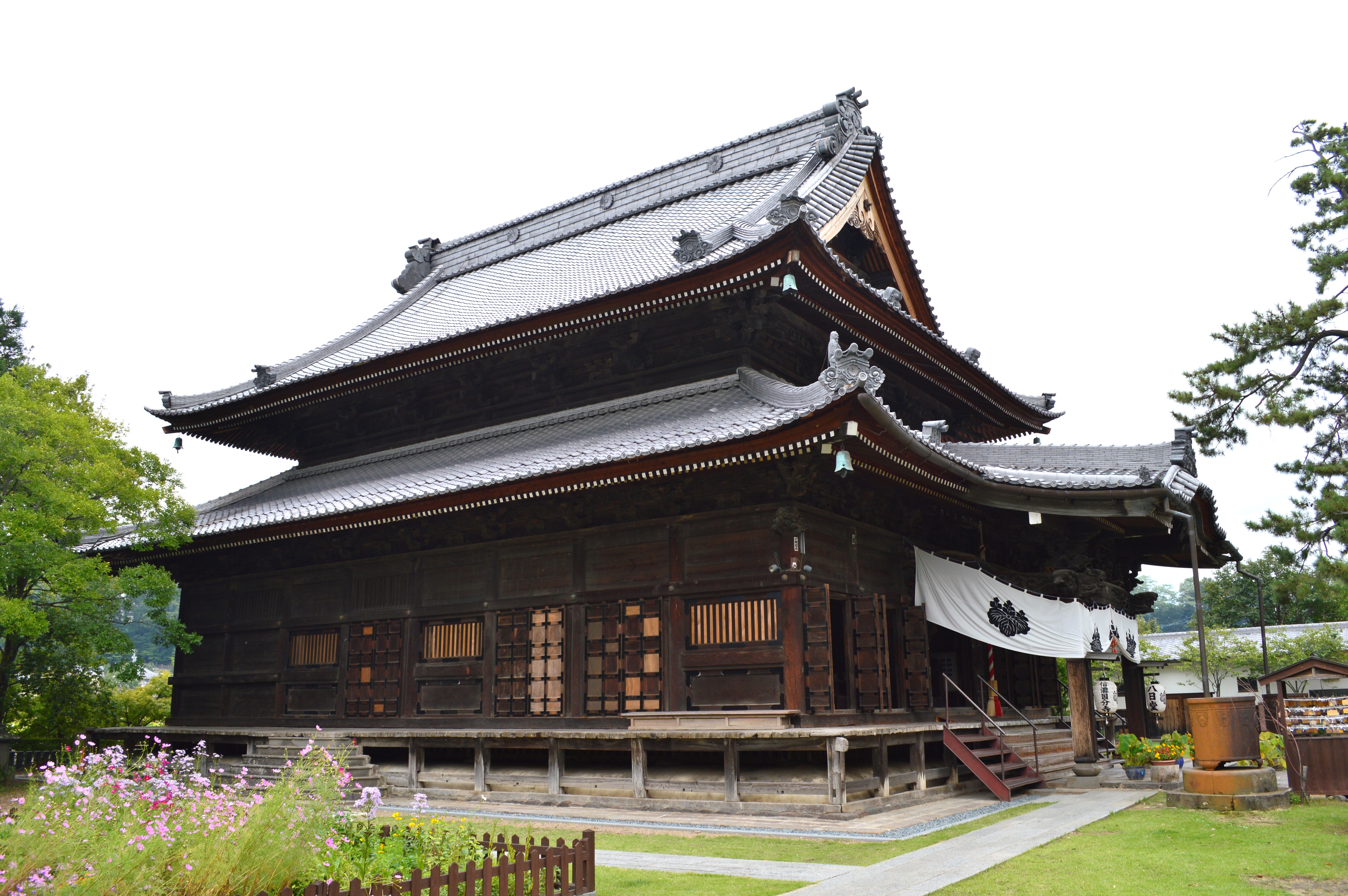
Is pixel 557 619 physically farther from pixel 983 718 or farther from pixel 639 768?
pixel 983 718

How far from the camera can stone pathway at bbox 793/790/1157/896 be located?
29.3 feet

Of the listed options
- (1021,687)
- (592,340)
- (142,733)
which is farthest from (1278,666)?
(142,733)

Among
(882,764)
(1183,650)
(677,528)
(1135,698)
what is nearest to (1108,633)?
(882,764)

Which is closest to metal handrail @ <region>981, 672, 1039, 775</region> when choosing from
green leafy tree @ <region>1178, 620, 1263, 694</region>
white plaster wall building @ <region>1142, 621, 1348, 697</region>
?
green leafy tree @ <region>1178, 620, 1263, 694</region>

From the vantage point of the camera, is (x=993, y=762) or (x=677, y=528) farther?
(x=993, y=762)

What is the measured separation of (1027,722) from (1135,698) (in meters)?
7.19

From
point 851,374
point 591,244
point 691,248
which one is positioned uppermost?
point 591,244

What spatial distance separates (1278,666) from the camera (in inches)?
2042

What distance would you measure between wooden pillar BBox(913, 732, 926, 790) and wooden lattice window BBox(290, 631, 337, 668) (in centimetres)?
1171

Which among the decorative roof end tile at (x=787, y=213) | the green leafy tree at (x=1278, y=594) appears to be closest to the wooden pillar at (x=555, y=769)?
the decorative roof end tile at (x=787, y=213)

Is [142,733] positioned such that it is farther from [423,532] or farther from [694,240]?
[694,240]

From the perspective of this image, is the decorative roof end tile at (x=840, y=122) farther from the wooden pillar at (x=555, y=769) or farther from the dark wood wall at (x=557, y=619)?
the wooden pillar at (x=555, y=769)

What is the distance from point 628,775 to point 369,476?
918 cm

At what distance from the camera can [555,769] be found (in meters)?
16.5
